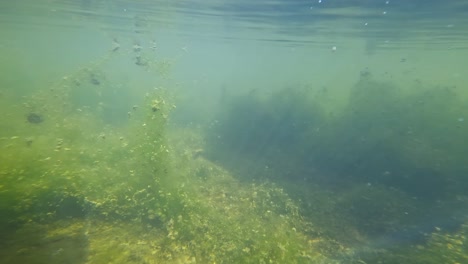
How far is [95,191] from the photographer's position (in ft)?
31.2

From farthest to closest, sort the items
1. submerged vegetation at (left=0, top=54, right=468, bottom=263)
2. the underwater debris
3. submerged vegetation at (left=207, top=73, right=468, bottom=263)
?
the underwater debris, submerged vegetation at (left=207, top=73, right=468, bottom=263), submerged vegetation at (left=0, top=54, right=468, bottom=263)

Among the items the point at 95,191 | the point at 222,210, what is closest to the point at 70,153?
the point at 95,191

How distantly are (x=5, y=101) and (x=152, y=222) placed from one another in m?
19.3

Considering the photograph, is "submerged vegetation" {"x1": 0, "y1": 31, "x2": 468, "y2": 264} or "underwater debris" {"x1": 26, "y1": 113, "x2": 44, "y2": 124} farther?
"underwater debris" {"x1": 26, "y1": 113, "x2": 44, "y2": 124}

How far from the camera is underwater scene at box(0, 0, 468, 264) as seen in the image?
8.45m

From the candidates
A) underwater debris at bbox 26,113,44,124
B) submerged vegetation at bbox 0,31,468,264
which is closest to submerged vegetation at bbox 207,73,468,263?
submerged vegetation at bbox 0,31,468,264

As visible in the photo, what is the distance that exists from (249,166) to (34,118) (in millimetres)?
12669

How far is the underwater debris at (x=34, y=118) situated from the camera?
16266 mm

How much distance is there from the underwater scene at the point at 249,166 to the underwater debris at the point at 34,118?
2.5 inches

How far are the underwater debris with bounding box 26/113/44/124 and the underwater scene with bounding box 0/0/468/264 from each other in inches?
2.5

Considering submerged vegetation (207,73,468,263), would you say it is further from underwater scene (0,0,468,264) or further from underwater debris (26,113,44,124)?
underwater debris (26,113,44,124)

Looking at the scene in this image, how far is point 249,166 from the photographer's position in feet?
54.5

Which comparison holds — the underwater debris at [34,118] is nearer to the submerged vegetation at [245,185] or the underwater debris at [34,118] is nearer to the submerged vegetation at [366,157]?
the submerged vegetation at [245,185]

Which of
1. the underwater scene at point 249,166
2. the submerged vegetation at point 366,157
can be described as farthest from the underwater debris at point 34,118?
the submerged vegetation at point 366,157
